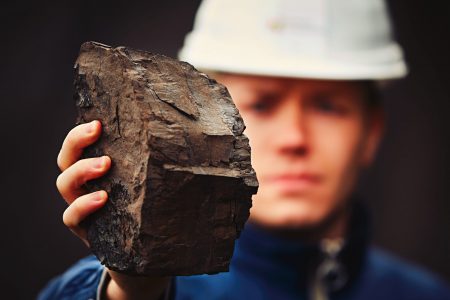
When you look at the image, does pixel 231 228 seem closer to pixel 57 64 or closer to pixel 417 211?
pixel 57 64

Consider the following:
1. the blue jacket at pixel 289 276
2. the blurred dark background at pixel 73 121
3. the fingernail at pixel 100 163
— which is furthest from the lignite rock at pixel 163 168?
the blurred dark background at pixel 73 121

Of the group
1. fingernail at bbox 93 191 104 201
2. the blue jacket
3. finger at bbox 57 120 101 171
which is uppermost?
finger at bbox 57 120 101 171

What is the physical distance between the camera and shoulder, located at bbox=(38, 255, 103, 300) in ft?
4.06

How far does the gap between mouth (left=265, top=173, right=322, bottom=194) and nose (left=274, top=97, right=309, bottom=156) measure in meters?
0.07

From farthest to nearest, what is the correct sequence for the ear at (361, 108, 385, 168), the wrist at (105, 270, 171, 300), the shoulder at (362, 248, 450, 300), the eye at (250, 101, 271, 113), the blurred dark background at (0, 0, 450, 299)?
1. the blurred dark background at (0, 0, 450, 299)
2. the shoulder at (362, 248, 450, 300)
3. the ear at (361, 108, 385, 168)
4. the eye at (250, 101, 271, 113)
5. the wrist at (105, 270, 171, 300)

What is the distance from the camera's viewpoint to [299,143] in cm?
196

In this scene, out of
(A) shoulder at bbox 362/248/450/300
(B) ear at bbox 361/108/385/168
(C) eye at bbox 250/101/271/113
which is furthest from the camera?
(A) shoulder at bbox 362/248/450/300

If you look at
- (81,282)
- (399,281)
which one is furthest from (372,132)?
(81,282)

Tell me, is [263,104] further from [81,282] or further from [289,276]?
[81,282]

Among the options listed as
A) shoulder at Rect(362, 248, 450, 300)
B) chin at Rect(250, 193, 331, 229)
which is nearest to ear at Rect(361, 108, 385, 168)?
chin at Rect(250, 193, 331, 229)

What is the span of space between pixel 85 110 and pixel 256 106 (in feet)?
3.09

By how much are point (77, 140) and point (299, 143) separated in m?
0.97

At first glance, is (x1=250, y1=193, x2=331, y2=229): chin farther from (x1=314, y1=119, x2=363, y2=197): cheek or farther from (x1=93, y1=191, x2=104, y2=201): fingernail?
(x1=93, y1=191, x2=104, y2=201): fingernail

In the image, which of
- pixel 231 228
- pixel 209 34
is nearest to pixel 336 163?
pixel 209 34
